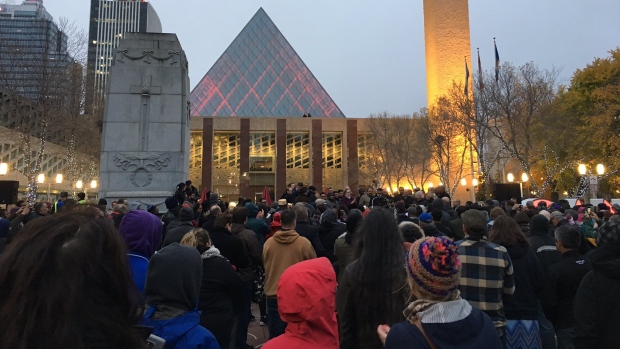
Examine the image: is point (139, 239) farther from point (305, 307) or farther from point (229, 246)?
point (229, 246)

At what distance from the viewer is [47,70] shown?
24250 mm

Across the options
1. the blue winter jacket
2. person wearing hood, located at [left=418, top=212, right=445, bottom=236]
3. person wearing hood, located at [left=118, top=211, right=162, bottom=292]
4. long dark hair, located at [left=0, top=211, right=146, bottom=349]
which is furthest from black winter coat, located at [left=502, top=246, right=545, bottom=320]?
long dark hair, located at [left=0, top=211, right=146, bottom=349]

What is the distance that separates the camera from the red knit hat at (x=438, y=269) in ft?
6.59

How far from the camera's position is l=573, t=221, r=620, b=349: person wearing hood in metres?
3.21

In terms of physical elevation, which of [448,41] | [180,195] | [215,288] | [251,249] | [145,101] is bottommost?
[215,288]

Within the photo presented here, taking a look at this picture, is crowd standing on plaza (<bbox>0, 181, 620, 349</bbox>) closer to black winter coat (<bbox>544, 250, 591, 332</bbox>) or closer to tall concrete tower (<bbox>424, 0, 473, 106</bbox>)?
black winter coat (<bbox>544, 250, 591, 332</bbox>)

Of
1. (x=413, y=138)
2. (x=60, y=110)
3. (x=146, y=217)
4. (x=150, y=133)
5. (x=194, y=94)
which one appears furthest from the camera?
(x=194, y=94)

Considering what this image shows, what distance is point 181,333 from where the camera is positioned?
2645mm

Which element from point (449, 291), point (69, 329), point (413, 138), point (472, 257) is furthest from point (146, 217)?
point (413, 138)

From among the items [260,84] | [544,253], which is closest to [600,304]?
[544,253]

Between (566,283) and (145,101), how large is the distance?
41.8ft

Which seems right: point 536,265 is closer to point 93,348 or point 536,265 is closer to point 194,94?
point 93,348

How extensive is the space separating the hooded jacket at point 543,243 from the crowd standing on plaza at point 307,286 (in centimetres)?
2

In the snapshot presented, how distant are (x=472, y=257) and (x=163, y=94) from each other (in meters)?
12.2
